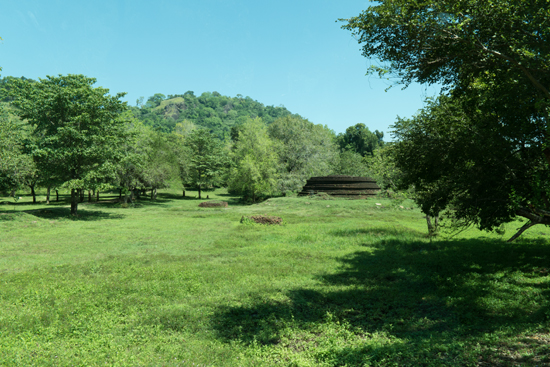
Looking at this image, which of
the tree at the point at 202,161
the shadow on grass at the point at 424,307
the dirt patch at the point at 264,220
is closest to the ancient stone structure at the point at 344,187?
the tree at the point at 202,161

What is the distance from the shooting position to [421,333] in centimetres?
666

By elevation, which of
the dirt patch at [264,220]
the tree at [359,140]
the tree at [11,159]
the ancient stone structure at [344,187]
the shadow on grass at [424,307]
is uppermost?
the tree at [359,140]

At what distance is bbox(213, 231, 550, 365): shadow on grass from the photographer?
601 cm

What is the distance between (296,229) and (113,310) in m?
13.0

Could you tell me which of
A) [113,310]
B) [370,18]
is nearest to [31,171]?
[113,310]

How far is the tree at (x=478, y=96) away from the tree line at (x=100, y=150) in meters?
20.4

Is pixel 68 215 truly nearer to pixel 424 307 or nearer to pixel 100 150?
pixel 100 150

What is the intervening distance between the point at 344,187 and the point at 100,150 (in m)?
27.6

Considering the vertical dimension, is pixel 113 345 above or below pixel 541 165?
below

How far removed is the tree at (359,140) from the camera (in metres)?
91.1

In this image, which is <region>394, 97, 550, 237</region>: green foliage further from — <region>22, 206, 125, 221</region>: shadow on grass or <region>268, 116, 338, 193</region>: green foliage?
<region>268, 116, 338, 193</region>: green foliage

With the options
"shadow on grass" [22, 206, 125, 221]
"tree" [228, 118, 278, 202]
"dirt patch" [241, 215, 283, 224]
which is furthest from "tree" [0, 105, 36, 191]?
"tree" [228, 118, 278, 202]

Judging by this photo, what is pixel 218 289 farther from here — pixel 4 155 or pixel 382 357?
pixel 4 155

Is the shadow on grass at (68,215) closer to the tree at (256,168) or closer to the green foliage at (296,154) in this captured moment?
the tree at (256,168)
